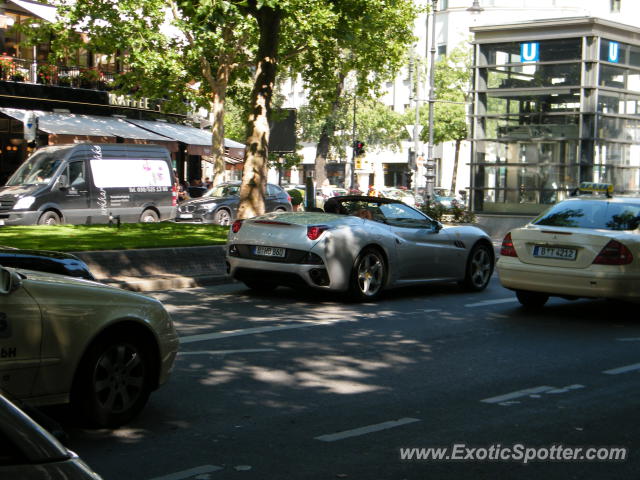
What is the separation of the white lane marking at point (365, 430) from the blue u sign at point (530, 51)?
21.5 m

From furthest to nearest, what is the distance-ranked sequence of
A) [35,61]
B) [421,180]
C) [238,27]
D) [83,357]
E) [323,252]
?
[421,180] < [35,61] < [238,27] < [323,252] < [83,357]

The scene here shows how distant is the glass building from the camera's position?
1007 inches

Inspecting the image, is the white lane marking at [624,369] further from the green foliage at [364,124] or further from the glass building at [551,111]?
the green foliage at [364,124]

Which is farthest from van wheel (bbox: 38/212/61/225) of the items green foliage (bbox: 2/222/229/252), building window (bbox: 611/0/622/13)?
building window (bbox: 611/0/622/13)

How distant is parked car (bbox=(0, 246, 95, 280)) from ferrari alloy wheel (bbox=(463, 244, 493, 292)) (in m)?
7.88

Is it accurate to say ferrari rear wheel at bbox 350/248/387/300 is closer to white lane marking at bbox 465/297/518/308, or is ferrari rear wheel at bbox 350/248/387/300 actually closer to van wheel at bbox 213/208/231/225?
white lane marking at bbox 465/297/518/308


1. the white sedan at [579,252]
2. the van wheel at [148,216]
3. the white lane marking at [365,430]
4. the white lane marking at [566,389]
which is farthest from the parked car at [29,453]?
the van wheel at [148,216]

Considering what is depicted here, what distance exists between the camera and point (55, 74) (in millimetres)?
37250

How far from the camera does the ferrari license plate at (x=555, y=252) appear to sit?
11.1 m

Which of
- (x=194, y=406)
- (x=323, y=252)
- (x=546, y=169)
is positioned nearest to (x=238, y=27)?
(x=546, y=169)

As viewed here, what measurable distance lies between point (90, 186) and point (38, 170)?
140 cm

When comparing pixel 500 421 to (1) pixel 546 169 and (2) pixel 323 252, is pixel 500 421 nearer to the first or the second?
(2) pixel 323 252

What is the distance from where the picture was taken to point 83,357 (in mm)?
5492

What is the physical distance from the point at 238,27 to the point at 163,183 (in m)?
8.06
